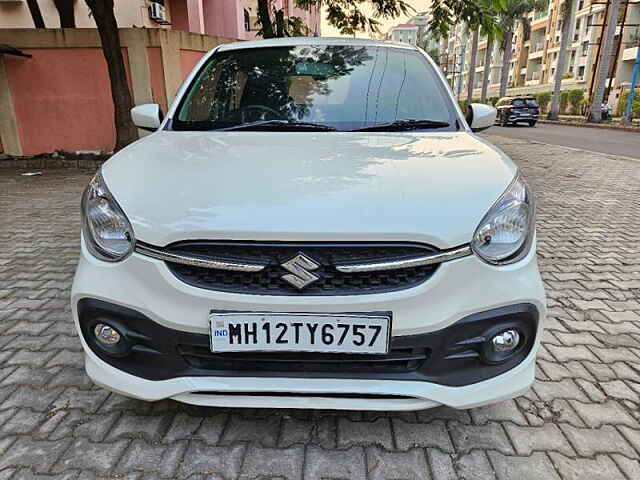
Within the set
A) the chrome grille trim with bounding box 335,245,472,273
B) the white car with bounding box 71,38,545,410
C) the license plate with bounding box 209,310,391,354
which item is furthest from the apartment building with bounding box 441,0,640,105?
the license plate with bounding box 209,310,391,354

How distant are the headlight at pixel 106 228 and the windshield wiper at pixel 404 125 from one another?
119 cm

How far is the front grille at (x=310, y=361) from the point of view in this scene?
152 centimetres

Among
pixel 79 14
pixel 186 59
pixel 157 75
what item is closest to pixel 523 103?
pixel 186 59

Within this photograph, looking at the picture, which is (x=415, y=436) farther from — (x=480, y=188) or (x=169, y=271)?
(x=169, y=271)

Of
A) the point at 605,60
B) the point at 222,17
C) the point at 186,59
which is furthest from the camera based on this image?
the point at 605,60

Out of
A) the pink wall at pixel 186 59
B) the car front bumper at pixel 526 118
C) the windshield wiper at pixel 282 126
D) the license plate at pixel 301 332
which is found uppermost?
the pink wall at pixel 186 59

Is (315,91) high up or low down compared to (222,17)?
down

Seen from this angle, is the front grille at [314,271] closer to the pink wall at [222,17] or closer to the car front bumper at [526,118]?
the pink wall at [222,17]

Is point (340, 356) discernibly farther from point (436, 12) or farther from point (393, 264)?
point (436, 12)

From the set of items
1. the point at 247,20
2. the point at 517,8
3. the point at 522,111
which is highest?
the point at 517,8

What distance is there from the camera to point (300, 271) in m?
1.45

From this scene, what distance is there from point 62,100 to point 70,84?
352 mm

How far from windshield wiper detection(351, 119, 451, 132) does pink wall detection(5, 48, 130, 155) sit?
8.19 m

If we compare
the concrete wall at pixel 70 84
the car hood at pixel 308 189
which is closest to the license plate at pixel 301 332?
the car hood at pixel 308 189
